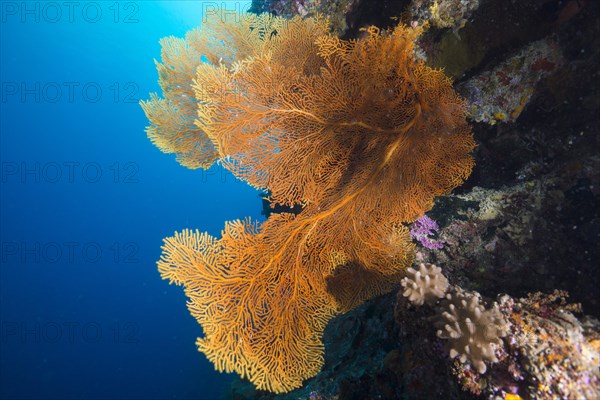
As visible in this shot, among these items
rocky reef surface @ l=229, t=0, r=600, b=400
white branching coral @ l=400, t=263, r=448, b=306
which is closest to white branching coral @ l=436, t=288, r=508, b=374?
rocky reef surface @ l=229, t=0, r=600, b=400

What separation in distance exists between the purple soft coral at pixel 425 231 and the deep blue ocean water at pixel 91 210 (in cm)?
2081

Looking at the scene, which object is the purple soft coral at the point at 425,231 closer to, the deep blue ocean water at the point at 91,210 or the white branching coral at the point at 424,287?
A: the white branching coral at the point at 424,287

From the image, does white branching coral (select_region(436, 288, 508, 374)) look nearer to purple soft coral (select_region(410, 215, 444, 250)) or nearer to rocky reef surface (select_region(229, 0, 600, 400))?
rocky reef surface (select_region(229, 0, 600, 400))

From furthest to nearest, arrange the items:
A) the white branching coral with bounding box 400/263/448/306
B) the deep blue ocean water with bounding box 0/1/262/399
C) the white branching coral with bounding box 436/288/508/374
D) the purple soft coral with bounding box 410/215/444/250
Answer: the deep blue ocean water with bounding box 0/1/262/399 < the purple soft coral with bounding box 410/215/444/250 < the white branching coral with bounding box 400/263/448/306 < the white branching coral with bounding box 436/288/508/374

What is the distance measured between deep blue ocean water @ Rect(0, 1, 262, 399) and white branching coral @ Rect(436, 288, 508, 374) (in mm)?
21640

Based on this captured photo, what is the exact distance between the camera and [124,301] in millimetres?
42781

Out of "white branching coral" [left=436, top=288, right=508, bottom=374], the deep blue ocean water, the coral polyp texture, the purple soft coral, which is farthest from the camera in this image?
the deep blue ocean water

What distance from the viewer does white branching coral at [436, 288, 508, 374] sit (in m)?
2.27

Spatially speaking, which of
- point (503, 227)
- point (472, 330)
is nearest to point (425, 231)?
point (503, 227)

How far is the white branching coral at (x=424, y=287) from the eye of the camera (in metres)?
2.81

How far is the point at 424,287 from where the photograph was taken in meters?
2.83

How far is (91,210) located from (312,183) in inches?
2848

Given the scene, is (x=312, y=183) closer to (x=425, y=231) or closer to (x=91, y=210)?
(x=425, y=231)

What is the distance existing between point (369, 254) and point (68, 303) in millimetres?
50830
